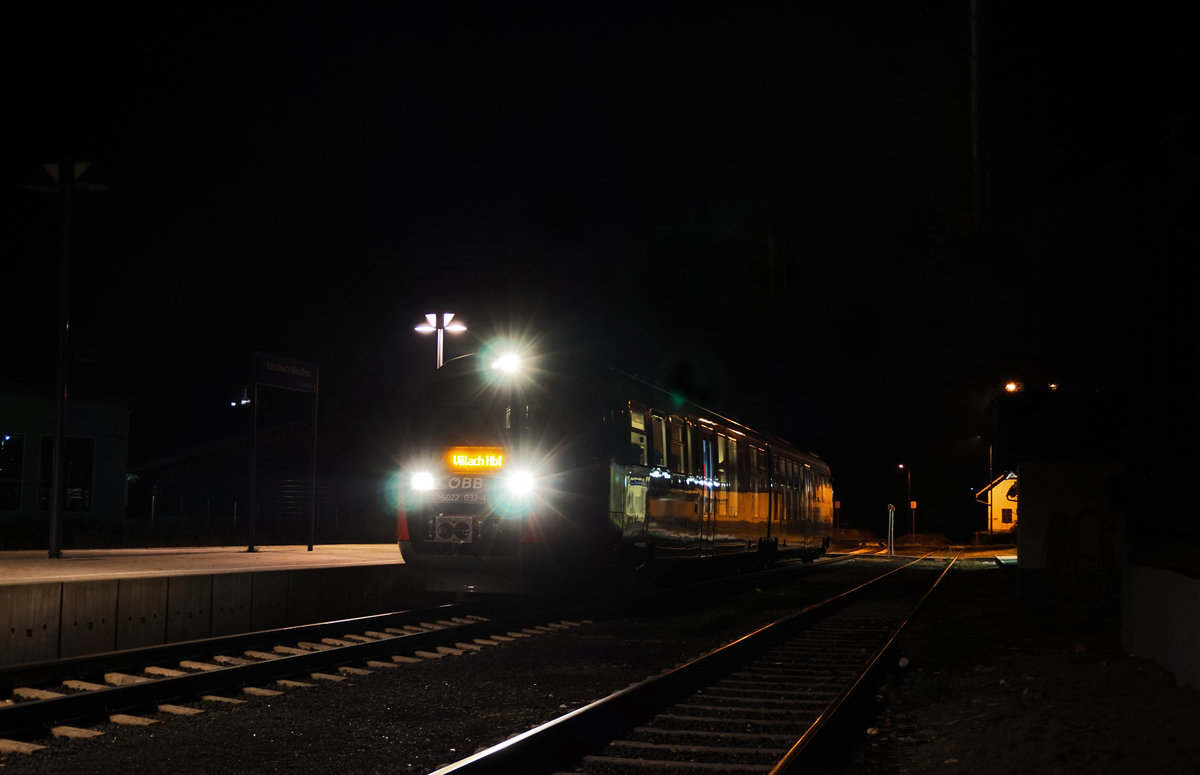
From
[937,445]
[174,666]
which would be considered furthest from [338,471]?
[937,445]

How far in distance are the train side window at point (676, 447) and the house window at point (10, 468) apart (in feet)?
54.4

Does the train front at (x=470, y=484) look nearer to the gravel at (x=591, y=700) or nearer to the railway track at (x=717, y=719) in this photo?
the gravel at (x=591, y=700)

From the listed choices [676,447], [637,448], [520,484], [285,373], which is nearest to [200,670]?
[520,484]

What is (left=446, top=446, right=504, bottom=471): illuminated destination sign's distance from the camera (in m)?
14.2

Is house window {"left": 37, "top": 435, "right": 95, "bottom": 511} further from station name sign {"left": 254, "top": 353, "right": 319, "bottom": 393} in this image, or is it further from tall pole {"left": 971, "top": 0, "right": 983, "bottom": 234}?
tall pole {"left": 971, "top": 0, "right": 983, "bottom": 234}

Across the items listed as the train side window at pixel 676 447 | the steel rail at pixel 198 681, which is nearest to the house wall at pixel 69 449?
the train side window at pixel 676 447

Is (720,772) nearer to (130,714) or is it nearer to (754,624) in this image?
(130,714)

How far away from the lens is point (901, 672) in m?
11.0

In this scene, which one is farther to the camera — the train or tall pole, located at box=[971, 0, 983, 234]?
the train

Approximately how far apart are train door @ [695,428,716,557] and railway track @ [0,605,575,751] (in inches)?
244

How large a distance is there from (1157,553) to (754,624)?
5746mm

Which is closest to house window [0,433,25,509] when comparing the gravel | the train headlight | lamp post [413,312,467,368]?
lamp post [413,312,467,368]

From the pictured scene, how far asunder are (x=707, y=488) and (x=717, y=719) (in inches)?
452

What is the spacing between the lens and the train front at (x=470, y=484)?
45.7 feet
